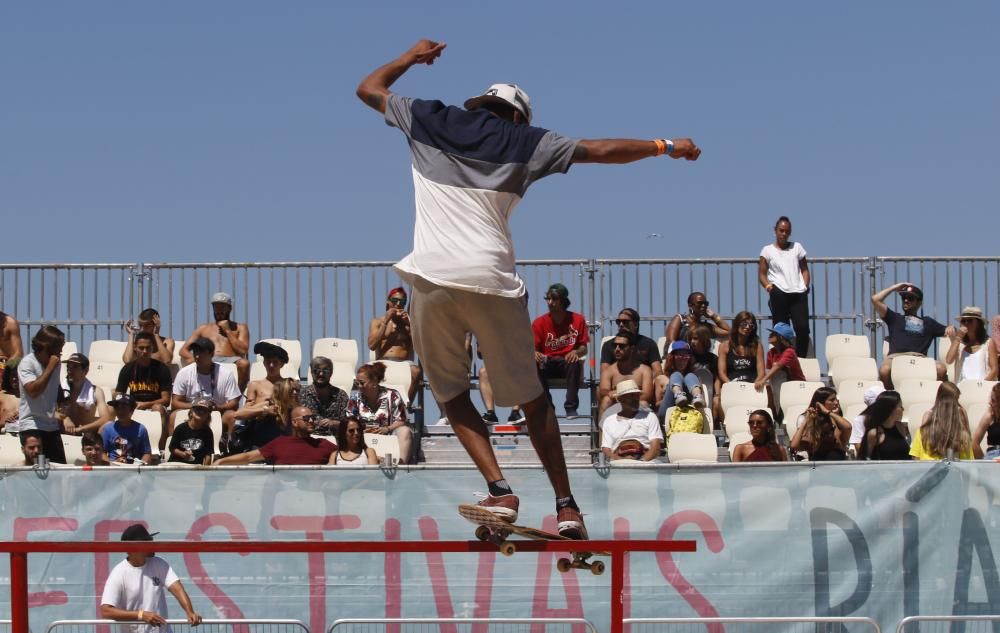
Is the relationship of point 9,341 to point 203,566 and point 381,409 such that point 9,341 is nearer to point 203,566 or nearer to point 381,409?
point 381,409

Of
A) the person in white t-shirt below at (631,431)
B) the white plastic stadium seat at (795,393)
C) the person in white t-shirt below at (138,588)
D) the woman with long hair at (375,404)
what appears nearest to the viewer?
the person in white t-shirt below at (138,588)

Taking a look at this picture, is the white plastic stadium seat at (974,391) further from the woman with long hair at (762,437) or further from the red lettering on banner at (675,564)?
the red lettering on banner at (675,564)

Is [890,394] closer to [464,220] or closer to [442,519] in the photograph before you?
[442,519]

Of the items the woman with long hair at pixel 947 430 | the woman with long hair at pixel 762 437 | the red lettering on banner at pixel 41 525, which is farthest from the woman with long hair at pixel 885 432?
the red lettering on banner at pixel 41 525

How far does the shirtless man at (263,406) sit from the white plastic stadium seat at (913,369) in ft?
19.5

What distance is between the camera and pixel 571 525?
7.09 meters

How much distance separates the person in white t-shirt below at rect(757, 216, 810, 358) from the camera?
16.5m

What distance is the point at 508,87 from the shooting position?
23.1 ft

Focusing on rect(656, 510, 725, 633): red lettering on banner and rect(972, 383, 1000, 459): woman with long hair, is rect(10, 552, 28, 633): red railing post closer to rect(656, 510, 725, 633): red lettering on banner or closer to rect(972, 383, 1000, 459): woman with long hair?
rect(656, 510, 725, 633): red lettering on banner

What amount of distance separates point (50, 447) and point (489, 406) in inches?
159

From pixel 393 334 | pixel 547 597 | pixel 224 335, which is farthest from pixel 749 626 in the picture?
pixel 224 335

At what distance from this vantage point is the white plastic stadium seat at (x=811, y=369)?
16109mm

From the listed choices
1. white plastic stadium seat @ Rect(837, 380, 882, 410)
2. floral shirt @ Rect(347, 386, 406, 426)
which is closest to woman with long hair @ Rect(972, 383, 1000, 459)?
white plastic stadium seat @ Rect(837, 380, 882, 410)

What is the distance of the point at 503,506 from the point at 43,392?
7.92m
